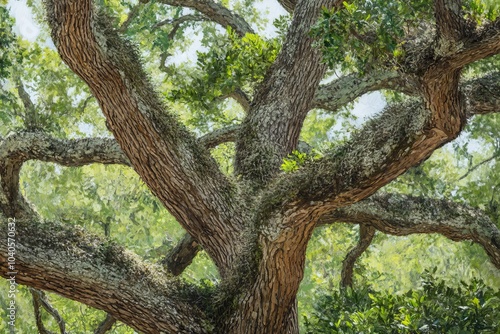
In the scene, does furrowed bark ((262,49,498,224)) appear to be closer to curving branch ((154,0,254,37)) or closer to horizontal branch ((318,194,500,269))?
horizontal branch ((318,194,500,269))

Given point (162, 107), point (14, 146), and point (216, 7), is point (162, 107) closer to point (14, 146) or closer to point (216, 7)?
point (14, 146)

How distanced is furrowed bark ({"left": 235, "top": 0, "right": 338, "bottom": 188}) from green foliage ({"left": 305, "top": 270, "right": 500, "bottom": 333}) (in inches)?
74.3

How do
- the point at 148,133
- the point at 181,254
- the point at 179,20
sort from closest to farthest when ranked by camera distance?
the point at 148,133
the point at 181,254
the point at 179,20

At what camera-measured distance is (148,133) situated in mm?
6098

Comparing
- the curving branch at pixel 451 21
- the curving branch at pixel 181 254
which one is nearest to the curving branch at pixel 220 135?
the curving branch at pixel 181 254

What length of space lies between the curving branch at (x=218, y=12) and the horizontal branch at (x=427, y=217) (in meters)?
3.29

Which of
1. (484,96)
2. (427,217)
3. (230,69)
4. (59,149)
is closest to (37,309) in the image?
(59,149)

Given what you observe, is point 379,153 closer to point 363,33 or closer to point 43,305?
point 363,33

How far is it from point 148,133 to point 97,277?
4.08 feet

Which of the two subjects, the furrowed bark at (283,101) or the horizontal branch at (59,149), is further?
the horizontal branch at (59,149)

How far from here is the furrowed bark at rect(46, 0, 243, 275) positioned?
5.79 m

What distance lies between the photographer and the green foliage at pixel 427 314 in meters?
5.02

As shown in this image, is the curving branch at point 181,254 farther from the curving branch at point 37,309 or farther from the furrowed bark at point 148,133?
the furrowed bark at point 148,133

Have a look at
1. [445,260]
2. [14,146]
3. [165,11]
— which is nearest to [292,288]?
[14,146]
